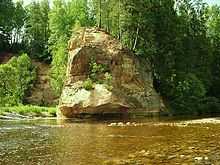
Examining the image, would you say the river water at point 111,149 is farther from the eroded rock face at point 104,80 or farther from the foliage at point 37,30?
the foliage at point 37,30

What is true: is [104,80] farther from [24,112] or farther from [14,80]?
[14,80]

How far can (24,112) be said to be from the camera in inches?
2384

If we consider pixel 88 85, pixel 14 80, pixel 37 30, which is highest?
pixel 37 30

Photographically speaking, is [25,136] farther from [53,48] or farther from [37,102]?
[53,48]

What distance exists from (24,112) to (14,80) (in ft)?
56.3

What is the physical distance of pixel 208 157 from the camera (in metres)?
20.5

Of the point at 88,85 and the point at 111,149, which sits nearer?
the point at 111,149

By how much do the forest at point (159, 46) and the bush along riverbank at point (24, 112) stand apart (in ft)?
32.0

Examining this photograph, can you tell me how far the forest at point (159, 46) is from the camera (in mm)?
64875

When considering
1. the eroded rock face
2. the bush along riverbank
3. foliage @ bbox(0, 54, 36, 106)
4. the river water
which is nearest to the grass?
the bush along riverbank

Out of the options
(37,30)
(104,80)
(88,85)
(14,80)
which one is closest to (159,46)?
(104,80)

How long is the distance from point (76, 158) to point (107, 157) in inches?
59.2

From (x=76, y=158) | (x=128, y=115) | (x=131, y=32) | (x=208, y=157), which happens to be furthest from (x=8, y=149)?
(x=131, y=32)

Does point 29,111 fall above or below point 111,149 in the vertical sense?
below
